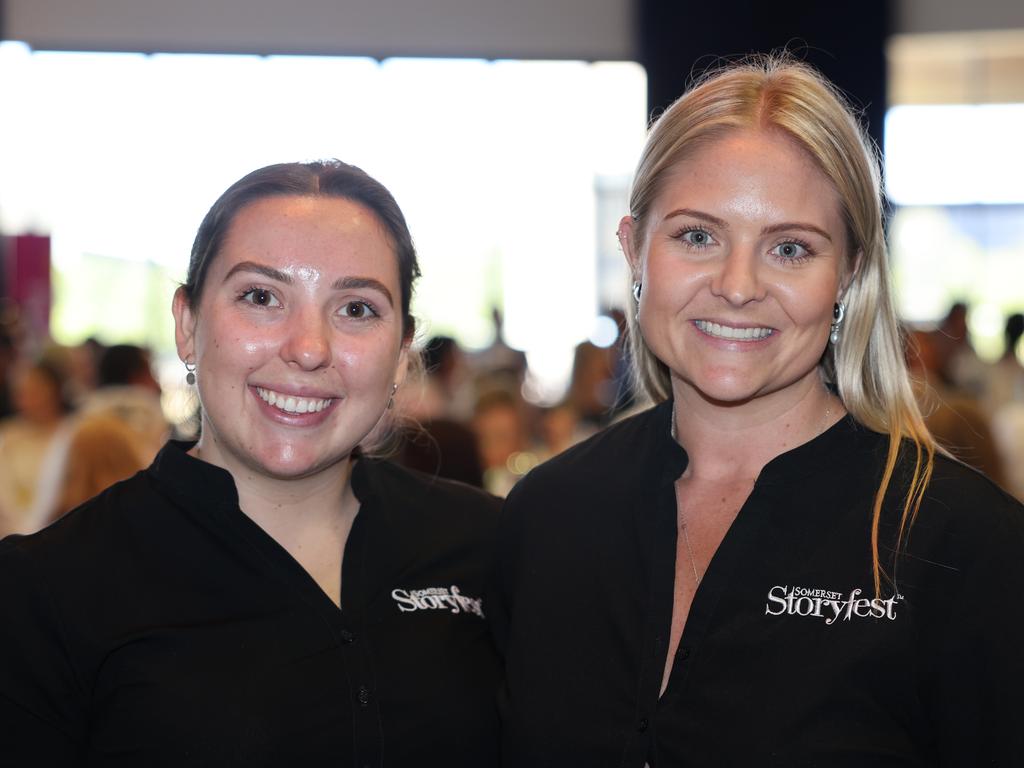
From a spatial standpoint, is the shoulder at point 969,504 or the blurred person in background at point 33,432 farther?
the blurred person in background at point 33,432

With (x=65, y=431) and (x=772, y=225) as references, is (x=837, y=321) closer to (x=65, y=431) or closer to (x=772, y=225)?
(x=772, y=225)

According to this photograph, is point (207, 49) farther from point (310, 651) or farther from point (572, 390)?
point (310, 651)

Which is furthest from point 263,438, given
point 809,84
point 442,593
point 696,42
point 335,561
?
point 696,42

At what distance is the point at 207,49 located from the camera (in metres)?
8.12

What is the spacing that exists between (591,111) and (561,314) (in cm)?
189

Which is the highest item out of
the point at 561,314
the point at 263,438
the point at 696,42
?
the point at 696,42

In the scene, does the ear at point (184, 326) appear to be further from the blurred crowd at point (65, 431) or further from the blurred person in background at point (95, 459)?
the blurred person in background at point (95, 459)

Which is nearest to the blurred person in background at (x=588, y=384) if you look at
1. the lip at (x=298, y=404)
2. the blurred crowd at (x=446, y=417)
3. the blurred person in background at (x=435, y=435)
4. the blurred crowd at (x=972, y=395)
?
the blurred crowd at (x=446, y=417)

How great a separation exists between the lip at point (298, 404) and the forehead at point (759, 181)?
64 centimetres

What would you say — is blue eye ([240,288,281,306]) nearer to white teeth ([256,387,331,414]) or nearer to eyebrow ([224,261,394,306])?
eyebrow ([224,261,394,306])

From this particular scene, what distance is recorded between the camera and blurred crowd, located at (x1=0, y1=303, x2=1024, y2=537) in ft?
13.5

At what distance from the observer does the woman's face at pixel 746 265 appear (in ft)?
5.94

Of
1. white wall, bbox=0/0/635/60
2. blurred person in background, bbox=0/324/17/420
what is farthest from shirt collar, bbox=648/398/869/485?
white wall, bbox=0/0/635/60

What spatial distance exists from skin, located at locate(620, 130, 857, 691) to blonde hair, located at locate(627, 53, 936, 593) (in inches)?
1.0
